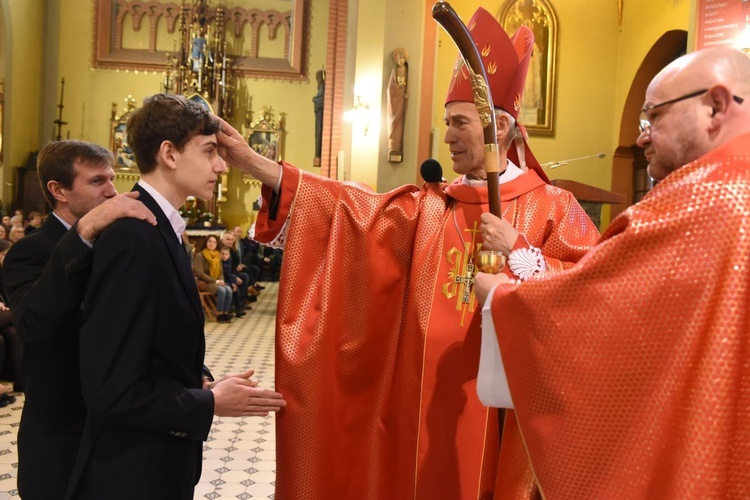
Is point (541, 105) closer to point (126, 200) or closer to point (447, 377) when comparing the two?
point (447, 377)

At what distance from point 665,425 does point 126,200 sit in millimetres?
1228

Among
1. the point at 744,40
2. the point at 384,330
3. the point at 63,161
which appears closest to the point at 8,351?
the point at 63,161

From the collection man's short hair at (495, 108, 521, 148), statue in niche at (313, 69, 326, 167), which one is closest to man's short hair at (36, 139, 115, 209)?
man's short hair at (495, 108, 521, 148)

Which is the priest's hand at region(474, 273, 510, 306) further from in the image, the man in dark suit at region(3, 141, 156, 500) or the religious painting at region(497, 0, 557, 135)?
the religious painting at region(497, 0, 557, 135)

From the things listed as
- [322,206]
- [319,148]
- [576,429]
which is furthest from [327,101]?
[576,429]

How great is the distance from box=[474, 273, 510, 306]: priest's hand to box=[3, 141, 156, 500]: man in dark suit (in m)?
0.77

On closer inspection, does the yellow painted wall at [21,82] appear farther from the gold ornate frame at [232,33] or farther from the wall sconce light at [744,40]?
the wall sconce light at [744,40]

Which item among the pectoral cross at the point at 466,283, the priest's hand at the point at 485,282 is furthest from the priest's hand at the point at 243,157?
the priest's hand at the point at 485,282

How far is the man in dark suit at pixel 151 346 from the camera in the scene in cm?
145

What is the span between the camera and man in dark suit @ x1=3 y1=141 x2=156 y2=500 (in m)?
1.58

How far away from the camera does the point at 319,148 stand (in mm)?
15898

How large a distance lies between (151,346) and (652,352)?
1.06 meters

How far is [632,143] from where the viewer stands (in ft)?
33.0

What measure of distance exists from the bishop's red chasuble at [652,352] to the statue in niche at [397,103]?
8.01m
